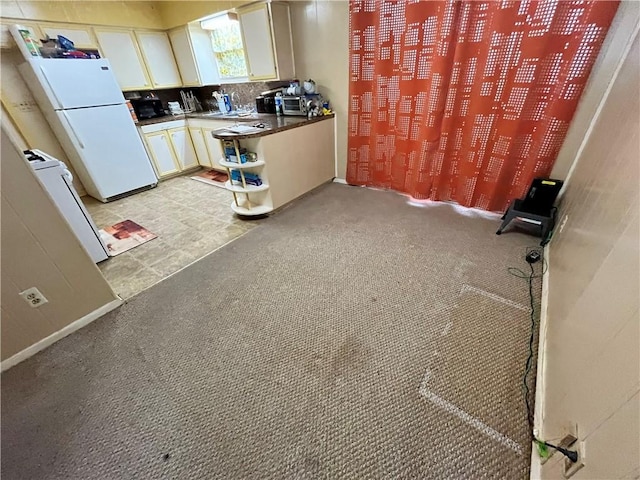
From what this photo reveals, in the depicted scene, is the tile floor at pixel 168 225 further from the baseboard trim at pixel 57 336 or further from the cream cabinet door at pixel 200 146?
the cream cabinet door at pixel 200 146

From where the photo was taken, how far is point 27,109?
2.96 meters

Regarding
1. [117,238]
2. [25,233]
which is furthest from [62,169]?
→ [25,233]

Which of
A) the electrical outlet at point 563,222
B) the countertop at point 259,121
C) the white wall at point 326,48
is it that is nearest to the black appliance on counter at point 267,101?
the countertop at point 259,121

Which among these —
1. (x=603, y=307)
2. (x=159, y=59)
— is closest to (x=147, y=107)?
(x=159, y=59)

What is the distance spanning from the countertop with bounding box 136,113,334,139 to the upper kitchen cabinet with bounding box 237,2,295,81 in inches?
18.8

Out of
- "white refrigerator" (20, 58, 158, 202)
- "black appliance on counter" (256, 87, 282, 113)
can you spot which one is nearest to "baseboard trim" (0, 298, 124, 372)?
"white refrigerator" (20, 58, 158, 202)

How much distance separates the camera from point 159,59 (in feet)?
12.1

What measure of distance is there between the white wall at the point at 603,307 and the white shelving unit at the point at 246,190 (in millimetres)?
2266

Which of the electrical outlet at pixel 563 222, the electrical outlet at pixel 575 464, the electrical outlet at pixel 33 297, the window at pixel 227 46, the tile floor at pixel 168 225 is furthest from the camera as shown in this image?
the window at pixel 227 46

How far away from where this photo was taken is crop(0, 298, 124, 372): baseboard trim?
1388 mm

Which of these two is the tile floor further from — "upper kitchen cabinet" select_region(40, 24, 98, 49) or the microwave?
"upper kitchen cabinet" select_region(40, 24, 98, 49)

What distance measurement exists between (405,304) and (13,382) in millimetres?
2139

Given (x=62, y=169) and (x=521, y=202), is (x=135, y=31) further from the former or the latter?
(x=521, y=202)

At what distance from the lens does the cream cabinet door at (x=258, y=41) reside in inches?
106
